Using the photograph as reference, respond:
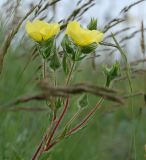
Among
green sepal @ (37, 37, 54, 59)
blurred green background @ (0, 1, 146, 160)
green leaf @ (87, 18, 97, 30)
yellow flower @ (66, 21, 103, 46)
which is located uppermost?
green leaf @ (87, 18, 97, 30)

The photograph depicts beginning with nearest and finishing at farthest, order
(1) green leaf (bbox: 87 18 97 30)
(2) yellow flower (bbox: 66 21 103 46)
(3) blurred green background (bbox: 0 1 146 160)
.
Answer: (2) yellow flower (bbox: 66 21 103 46), (1) green leaf (bbox: 87 18 97 30), (3) blurred green background (bbox: 0 1 146 160)

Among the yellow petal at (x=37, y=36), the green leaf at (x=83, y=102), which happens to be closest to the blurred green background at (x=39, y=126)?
the green leaf at (x=83, y=102)

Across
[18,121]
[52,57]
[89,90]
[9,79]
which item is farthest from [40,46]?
[9,79]

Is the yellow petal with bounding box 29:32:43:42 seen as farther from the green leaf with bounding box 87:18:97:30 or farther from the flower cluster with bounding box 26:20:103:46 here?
the green leaf with bounding box 87:18:97:30

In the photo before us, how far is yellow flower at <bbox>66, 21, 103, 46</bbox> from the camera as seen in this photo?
1172mm

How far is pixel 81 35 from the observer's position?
1.17 m

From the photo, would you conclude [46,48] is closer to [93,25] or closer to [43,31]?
[43,31]

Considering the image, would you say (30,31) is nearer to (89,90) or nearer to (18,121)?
(89,90)

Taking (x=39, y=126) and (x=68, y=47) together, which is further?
(x=39, y=126)

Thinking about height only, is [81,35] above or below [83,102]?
above

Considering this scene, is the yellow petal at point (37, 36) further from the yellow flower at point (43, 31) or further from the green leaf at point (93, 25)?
the green leaf at point (93, 25)

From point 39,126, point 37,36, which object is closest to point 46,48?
point 37,36

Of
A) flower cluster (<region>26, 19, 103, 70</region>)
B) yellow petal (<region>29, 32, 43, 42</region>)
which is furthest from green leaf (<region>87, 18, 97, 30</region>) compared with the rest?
yellow petal (<region>29, 32, 43, 42</region>)

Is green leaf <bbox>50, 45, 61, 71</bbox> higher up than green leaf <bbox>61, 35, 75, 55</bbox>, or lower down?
lower down
